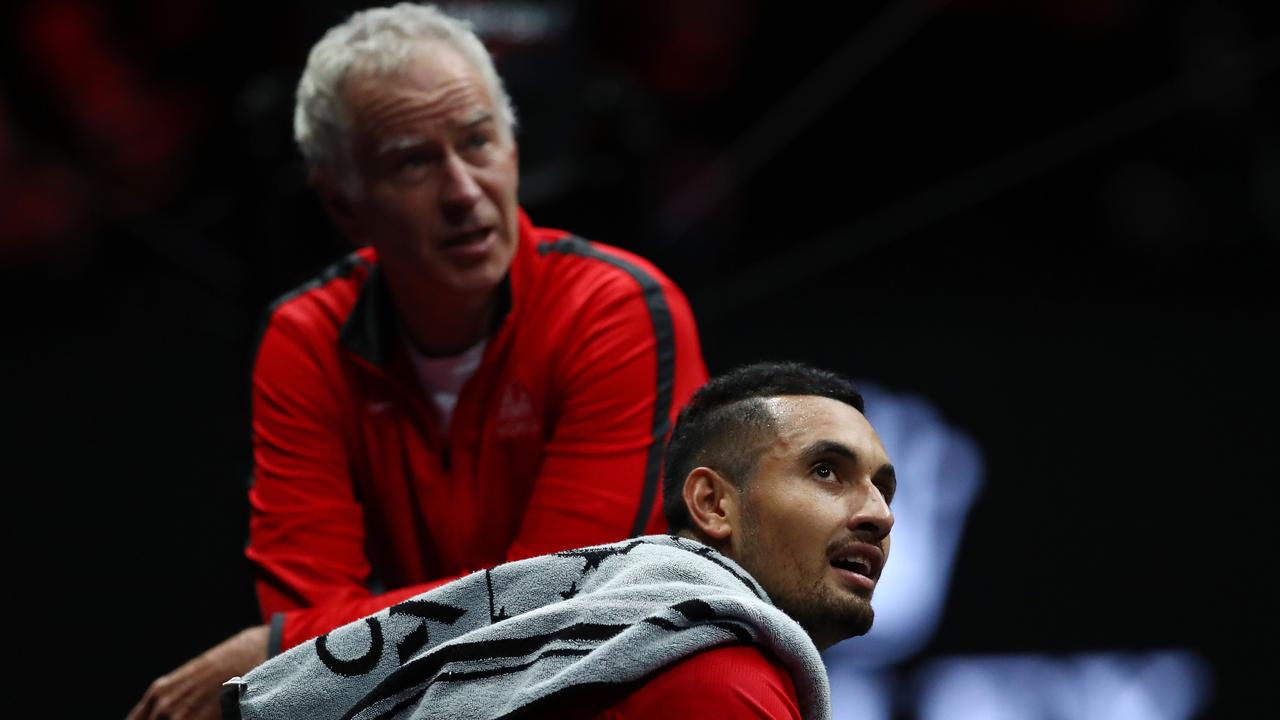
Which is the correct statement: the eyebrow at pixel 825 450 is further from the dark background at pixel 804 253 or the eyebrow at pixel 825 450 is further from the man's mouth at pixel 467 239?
the dark background at pixel 804 253

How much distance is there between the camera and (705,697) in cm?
109

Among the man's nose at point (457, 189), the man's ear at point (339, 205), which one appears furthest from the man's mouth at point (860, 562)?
the man's ear at point (339, 205)

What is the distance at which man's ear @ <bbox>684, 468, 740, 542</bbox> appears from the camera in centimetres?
129

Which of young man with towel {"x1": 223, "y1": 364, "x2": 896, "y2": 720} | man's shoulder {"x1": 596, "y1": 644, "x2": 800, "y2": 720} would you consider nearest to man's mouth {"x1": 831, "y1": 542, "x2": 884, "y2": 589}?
young man with towel {"x1": 223, "y1": 364, "x2": 896, "y2": 720}

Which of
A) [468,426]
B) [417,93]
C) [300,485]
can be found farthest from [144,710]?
[417,93]

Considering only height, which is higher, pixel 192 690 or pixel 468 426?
pixel 468 426

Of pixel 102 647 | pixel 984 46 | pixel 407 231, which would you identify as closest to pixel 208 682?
pixel 407 231

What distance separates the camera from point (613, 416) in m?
1.63

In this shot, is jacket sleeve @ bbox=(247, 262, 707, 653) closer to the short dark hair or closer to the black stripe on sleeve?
the black stripe on sleeve

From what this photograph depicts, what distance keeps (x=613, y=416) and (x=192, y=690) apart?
1.57ft

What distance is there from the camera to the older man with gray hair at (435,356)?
1638 mm

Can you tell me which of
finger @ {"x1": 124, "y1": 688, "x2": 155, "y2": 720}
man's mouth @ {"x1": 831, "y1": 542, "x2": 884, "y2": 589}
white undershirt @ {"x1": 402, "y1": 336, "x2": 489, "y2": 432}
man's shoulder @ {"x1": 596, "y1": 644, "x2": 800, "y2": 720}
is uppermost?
white undershirt @ {"x1": 402, "y1": 336, "x2": 489, "y2": 432}

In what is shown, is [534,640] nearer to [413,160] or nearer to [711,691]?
[711,691]

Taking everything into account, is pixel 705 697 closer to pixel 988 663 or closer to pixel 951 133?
pixel 988 663
